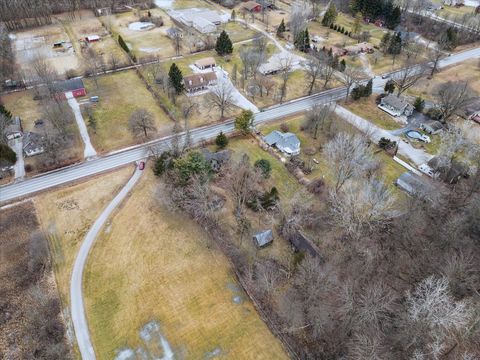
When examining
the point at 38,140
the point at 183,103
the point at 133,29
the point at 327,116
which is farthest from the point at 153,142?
the point at 133,29

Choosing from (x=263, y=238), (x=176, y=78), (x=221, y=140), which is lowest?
(x=263, y=238)

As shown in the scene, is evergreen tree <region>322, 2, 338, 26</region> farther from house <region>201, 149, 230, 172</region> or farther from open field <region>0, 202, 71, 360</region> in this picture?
open field <region>0, 202, 71, 360</region>

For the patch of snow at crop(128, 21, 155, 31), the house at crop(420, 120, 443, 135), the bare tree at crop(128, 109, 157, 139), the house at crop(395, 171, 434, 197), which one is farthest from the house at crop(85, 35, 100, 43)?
the house at crop(395, 171, 434, 197)

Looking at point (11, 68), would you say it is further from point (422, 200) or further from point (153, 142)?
point (422, 200)

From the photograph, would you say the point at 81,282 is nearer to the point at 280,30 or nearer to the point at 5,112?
the point at 5,112

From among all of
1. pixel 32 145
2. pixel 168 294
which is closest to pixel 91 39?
pixel 32 145

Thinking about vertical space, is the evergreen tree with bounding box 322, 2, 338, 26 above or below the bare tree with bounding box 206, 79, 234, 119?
above
